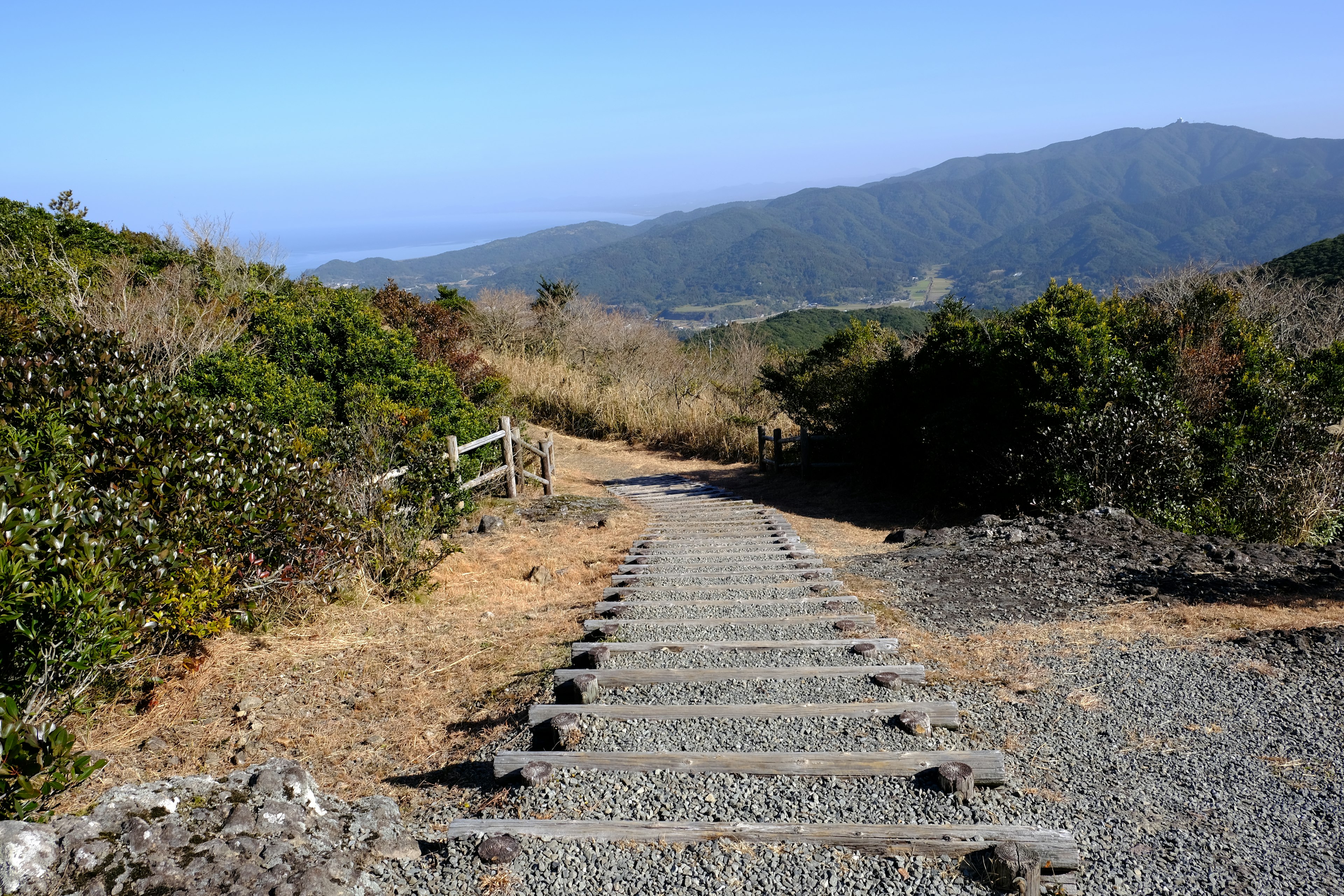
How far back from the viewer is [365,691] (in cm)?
471

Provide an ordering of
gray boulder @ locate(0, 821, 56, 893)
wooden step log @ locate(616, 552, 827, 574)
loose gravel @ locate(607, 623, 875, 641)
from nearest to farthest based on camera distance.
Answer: gray boulder @ locate(0, 821, 56, 893)
loose gravel @ locate(607, 623, 875, 641)
wooden step log @ locate(616, 552, 827, 574)

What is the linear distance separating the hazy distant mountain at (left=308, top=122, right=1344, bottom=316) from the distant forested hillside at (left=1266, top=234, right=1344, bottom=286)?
4387cm

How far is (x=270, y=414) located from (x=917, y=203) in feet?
611

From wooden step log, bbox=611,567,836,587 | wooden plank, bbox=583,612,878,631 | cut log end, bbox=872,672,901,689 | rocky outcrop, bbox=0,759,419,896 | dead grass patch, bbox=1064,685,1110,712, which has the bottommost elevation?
dead grass patch, bbox=1064,685,1110,712

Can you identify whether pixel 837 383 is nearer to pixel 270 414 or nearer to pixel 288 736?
pixel 270 414

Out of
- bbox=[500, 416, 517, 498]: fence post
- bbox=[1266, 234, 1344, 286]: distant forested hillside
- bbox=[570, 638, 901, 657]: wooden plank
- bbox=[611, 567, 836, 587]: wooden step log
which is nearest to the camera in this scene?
bbox=[570, 638, 901, 657]: wooden plank

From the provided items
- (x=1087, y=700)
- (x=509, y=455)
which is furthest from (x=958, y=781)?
(x=509, y=455)

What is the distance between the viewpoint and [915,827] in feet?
9.07

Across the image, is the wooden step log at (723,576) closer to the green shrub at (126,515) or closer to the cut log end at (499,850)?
the green shrub at (126,515)

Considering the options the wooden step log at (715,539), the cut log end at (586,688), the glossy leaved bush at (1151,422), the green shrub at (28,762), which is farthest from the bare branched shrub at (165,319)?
the glossy leaved bush at (1151,422)

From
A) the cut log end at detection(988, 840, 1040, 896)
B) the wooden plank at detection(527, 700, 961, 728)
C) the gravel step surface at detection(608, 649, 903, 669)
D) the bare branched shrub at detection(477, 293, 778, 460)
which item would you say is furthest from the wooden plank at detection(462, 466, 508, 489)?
the cut log end at detection(988, 840, 1040, 896)

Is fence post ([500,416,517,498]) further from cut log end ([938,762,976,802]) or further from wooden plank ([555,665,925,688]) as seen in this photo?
cut log end ([938,762,976,802])

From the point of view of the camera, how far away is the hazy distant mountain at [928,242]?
94.9 meters

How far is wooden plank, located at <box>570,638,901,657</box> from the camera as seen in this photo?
15.2 ft
